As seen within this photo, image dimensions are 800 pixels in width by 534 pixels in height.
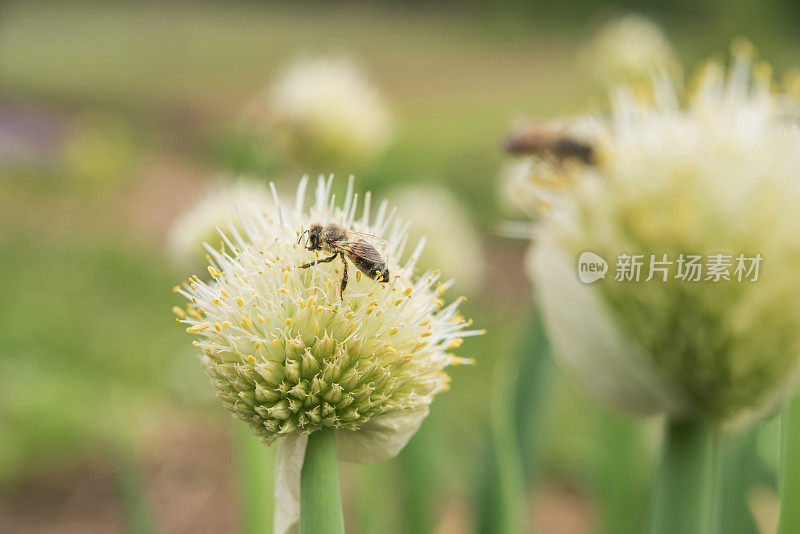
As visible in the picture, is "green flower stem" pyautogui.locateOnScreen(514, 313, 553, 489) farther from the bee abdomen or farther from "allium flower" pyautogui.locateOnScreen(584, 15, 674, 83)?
"allium flower" pyautogui.locateOnScreen(584, 15, 674, 83)

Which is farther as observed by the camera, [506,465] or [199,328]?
[506,465]

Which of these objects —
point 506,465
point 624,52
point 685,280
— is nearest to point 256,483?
point 506,465

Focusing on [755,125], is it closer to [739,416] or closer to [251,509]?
[739,416]

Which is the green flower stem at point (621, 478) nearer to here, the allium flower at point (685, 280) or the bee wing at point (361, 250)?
the allium flower at point (685, 280)

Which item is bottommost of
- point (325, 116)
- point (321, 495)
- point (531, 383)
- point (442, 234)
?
point (321, 495)

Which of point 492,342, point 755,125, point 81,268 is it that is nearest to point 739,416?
point 755,125

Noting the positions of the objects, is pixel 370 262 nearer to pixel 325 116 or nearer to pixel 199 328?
pixel 199 328
